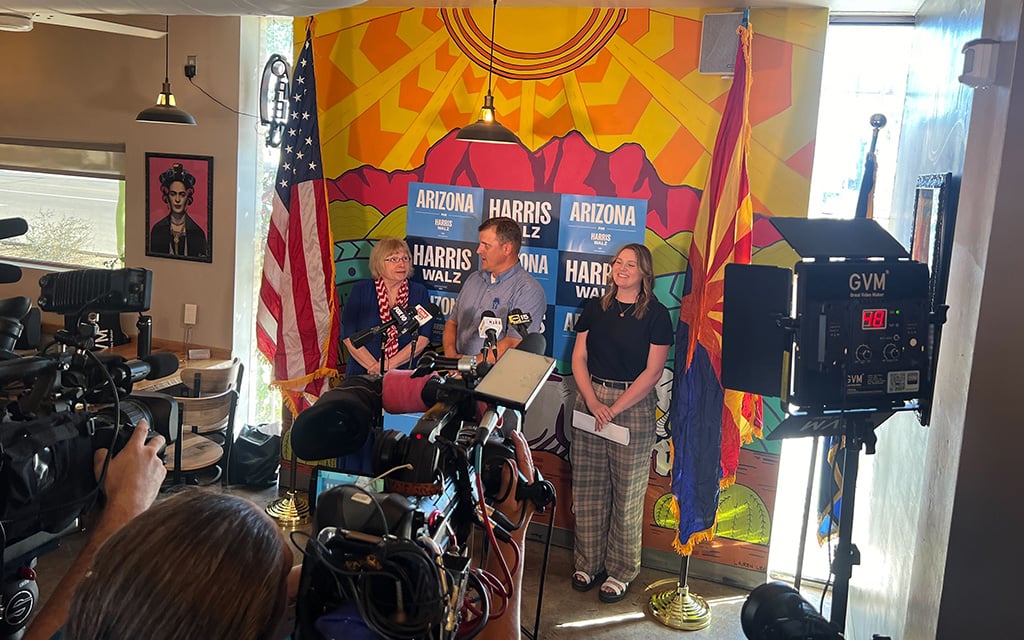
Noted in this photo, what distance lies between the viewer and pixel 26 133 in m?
5.67

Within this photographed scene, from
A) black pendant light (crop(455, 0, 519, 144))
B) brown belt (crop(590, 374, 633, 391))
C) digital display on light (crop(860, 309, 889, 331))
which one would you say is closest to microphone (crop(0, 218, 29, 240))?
digital display on light (crop(860, 309, 889, 331))

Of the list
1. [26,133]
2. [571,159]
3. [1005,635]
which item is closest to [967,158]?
[1005,635]

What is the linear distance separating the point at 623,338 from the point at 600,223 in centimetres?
67

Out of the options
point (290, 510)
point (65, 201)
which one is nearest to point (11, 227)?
point (290, 510)

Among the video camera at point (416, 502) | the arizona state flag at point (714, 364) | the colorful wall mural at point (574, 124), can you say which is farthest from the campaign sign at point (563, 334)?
the video camera at point (416, 502)

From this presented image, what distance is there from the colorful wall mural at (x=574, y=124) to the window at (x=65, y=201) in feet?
5.93

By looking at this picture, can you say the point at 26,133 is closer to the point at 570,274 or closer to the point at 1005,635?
the point at 570,274

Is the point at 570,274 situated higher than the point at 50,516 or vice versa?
the point at 570,274

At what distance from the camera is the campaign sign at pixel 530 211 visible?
14.3 ft

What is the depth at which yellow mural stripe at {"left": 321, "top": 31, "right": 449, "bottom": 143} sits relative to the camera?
4.49 metres

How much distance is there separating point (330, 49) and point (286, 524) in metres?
2.60

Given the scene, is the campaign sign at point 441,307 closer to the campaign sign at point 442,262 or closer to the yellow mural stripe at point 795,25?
the campaign sign at point 442,262

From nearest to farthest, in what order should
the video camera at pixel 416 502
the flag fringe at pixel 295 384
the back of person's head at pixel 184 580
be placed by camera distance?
1. the back of person's head at pixel 184 580
2. the video camera at pixel 416 502
3. the flag fringe at pixel 295 384

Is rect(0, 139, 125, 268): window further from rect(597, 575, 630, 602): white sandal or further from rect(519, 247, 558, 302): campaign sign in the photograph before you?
rect(597, 575, 630, 602): white sandal
